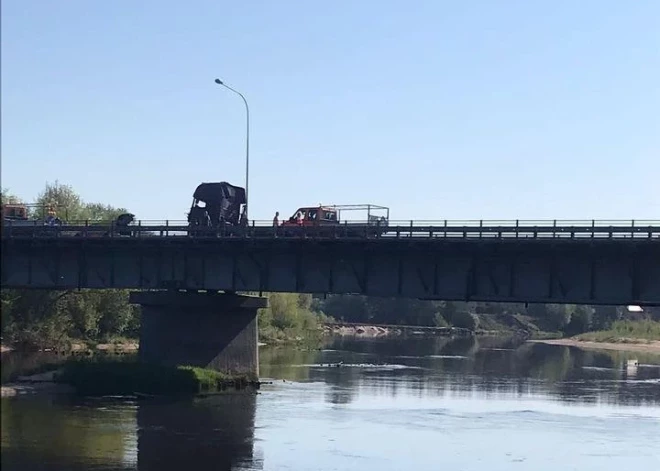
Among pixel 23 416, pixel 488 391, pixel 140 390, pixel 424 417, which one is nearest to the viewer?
pixel 23 416

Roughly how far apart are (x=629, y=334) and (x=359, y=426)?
138 m

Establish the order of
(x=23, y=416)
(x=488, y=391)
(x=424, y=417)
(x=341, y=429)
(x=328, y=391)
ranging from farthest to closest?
(x=488, y=391) → (x=328, y=391) → (x=424, y=417) → (x=341, y=429) → (x=23, y=416)

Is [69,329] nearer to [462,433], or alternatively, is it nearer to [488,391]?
[488,391]

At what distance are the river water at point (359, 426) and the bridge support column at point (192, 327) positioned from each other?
4.30 m

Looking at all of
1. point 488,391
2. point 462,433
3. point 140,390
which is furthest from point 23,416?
point 488,391

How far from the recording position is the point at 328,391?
7806cm

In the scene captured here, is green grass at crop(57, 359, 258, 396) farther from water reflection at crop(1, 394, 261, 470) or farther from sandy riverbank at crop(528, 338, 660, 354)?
sandy riverbank at crop(528, 338, 660, 354)

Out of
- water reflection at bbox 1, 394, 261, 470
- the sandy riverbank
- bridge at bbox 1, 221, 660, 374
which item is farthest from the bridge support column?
the sandy riverbank

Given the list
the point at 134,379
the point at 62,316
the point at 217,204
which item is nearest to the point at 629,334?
the point at 62,316

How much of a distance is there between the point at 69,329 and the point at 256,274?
4423 centimetres

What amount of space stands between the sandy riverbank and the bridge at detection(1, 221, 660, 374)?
101m

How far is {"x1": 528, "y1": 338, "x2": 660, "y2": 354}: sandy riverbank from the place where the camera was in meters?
167

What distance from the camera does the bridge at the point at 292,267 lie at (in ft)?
184

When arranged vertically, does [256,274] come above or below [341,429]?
above
